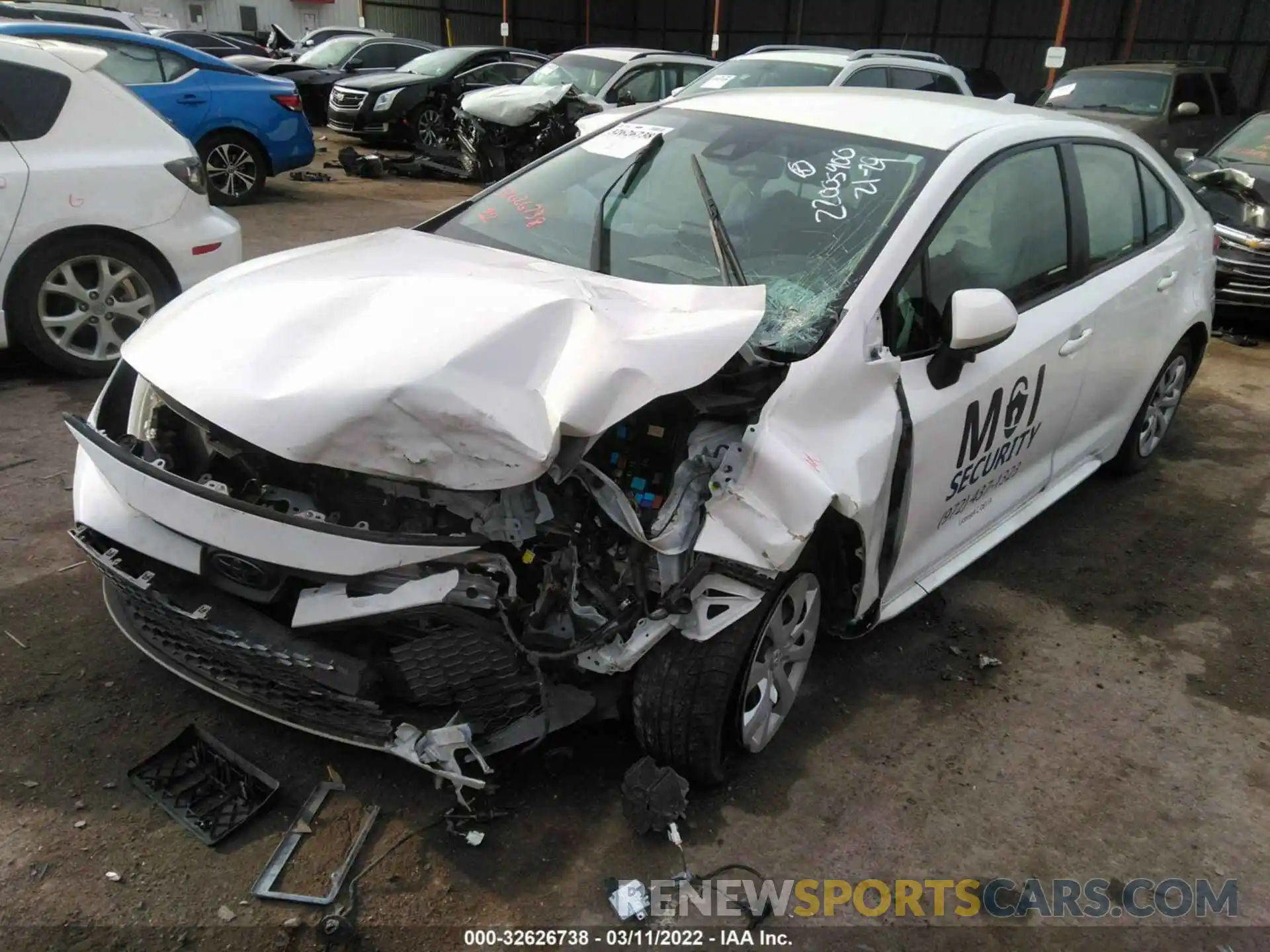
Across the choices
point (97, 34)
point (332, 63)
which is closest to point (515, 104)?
point (97, 34)

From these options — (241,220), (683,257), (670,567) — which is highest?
(683,257)

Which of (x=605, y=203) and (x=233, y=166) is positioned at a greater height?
(x=605, y=203)

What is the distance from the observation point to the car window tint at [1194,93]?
35.0 ft

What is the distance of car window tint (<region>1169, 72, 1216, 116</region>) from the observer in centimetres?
1068

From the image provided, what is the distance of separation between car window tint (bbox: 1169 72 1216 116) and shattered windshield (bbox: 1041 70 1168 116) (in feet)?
0.54

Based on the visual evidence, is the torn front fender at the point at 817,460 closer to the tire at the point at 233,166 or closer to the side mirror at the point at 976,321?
the side mirror at the point at 976,321

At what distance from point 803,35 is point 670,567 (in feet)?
92.3

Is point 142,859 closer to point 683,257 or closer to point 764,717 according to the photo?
point 764,717

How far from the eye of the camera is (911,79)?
9.83m

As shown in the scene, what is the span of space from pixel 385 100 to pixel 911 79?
287 inches

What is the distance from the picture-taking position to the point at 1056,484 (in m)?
3.87

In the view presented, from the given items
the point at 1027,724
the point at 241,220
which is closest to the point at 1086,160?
the point at 1027,724

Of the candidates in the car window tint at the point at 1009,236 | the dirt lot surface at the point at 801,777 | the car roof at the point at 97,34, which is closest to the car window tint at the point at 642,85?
the car roof at the point at 97,34

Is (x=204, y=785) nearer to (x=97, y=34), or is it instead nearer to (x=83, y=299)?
(x=83, y=299)
